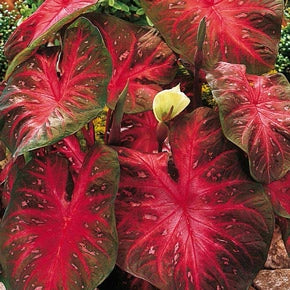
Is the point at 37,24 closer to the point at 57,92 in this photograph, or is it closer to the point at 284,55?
the point at 57,92

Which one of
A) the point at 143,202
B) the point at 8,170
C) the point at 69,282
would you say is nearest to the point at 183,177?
the point at 143,202

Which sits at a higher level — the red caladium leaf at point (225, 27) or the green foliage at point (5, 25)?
the red caladium leaf at point (225, 27)

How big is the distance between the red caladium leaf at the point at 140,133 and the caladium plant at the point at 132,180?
9 cm

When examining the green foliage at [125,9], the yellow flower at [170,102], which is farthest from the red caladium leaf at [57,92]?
the green foliage at [125,9]

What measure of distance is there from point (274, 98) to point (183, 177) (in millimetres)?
290

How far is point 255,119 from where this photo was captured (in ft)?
4.20

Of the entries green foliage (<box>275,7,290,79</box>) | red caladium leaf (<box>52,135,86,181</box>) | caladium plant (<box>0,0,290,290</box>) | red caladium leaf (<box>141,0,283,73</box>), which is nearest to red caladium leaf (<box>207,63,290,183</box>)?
caladium plant (<box>0,0,290,290</box>)

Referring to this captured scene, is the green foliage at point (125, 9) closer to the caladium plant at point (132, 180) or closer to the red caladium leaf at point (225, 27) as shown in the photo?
the red caladium leaf at point (225, 27)

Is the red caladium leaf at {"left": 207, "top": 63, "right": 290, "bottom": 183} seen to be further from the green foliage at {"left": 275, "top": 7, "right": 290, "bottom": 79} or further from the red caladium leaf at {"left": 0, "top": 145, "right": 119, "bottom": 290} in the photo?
the green foliage at {"left": 275, "top": 7, "right": 290, "bottom": 79}

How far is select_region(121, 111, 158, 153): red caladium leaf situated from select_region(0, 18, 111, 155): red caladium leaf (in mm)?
226

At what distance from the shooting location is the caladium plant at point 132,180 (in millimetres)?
1197

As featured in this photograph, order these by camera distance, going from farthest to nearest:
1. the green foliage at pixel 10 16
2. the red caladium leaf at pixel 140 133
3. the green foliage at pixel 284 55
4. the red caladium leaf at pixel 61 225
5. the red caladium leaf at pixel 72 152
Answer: the green foliage at pixel 10 16 → the green foliage at pixel 284 55 → the red caladium leaf at pixel 140 133 → the red caladium leaf at pixel 72 152 → the red caladium leaf at pixel 61 225

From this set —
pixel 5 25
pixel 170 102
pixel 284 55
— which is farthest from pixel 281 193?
pixel 5 25

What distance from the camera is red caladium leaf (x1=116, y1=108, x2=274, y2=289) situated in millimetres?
1203
